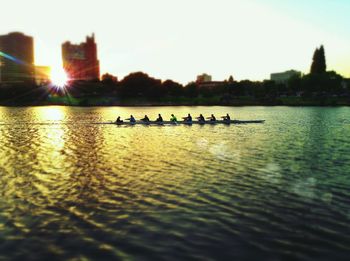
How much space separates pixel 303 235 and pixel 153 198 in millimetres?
9105

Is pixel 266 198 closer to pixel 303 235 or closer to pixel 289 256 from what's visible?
pixel 303 235

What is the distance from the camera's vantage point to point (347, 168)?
29.9m

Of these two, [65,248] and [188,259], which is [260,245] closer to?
[188,259]

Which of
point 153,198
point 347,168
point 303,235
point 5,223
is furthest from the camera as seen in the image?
point 347,168

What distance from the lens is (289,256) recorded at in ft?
45.3

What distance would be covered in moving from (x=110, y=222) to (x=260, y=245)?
24.8ft

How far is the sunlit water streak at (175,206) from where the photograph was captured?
14.5 metres

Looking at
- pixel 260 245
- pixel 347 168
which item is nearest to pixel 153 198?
pixel 260 245

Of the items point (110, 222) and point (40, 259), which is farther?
point (110, 222)

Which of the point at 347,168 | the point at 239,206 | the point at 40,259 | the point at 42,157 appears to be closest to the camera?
the point at 40,259

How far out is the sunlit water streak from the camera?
47.6ft

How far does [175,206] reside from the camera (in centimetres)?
1953

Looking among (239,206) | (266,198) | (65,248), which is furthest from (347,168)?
(65,248)

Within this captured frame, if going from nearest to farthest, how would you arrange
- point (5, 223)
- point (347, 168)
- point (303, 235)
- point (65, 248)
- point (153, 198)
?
point (65, 248) → point (303, 235) → point (5, 223) → point (153, 198) → point (347, 168)
